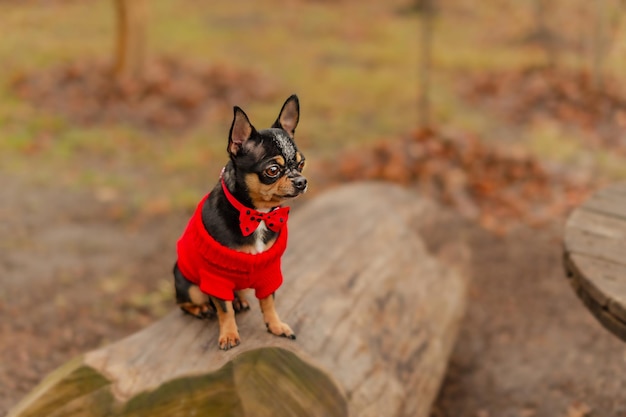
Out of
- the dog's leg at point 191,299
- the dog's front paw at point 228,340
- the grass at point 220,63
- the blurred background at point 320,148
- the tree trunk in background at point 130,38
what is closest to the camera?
the dog's front paw at point 228,340

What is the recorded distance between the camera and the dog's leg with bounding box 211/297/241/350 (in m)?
2.95

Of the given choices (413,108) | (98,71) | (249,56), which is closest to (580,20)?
(413,108)

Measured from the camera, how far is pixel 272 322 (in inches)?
122

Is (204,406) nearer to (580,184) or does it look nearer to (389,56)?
(580,184)

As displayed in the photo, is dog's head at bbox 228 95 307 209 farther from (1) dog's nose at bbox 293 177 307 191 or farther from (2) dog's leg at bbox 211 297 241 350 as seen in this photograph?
(2) dog's leg at bbox 211 297 241 350

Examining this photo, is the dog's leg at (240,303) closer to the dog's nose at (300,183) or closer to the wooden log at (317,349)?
the wooden log at (317,349)

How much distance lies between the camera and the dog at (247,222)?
106 inches

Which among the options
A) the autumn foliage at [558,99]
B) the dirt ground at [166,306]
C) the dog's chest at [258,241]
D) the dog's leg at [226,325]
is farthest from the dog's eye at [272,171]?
the autumn foliage at [558,99]

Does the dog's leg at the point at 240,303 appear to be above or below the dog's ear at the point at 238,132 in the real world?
below

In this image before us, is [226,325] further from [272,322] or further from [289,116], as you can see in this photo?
[289,116]

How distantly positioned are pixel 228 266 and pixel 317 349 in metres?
0.69

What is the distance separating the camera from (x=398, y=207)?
527 centimetres

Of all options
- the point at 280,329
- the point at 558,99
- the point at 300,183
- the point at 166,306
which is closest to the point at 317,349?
the point at 280,329

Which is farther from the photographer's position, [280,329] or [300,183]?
[280,329]
